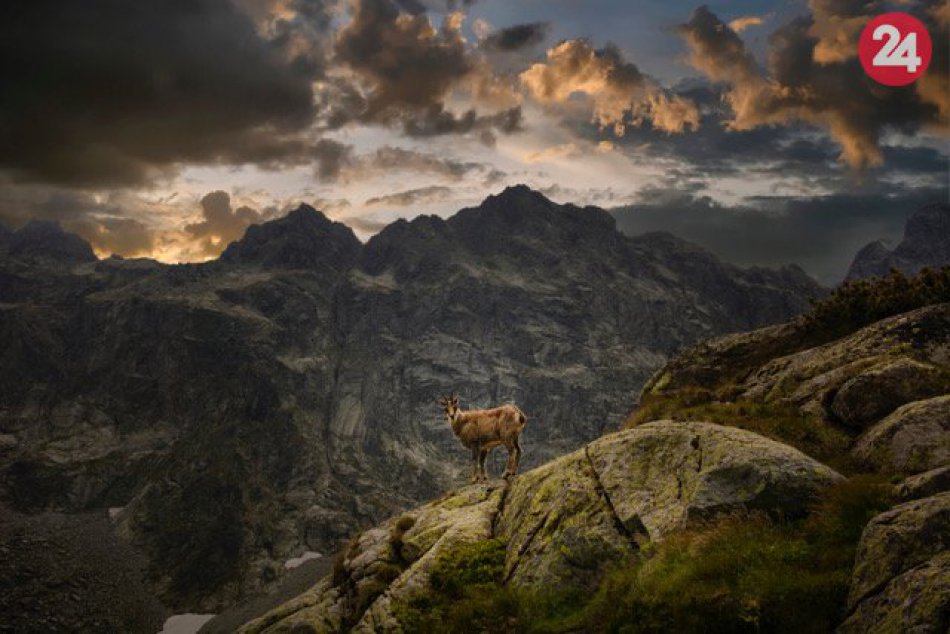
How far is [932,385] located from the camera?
58.0ft

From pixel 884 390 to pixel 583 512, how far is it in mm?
10396

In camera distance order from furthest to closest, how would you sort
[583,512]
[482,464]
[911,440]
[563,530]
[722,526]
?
[482,464], [583,512], [563,530], [911,440], [722,526]

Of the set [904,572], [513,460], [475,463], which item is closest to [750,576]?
[904,572]

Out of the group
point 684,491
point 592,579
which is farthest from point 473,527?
point 684,491

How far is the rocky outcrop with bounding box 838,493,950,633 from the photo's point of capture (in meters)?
7.84

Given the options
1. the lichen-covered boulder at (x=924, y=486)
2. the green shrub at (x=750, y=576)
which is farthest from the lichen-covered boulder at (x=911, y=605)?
the lichen-covered boulder at (x=924, y=486)

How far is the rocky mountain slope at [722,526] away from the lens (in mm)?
9570

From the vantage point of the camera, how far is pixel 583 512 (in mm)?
16234

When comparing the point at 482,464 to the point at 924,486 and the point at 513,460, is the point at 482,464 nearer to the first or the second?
the point at 513,460

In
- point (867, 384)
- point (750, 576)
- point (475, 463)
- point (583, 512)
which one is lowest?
point (475, 463)

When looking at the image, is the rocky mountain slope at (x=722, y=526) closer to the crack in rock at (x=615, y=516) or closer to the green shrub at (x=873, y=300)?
the crack in rock at (x=615, y=516)

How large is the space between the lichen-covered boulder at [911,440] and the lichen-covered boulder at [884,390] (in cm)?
164

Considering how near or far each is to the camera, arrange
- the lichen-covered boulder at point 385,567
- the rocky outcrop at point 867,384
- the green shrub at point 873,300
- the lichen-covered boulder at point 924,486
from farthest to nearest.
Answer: the green shrub at point 873,300 < the lichen-covered boulder at point 385,567 < the rocky outcrop at point 867,384 < the lichen-covered boulder at point 924,486

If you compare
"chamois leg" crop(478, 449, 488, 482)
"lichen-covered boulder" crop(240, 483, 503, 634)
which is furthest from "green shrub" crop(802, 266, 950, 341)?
"lichen-covered boulder" crop(240, 483, 503, 634)
